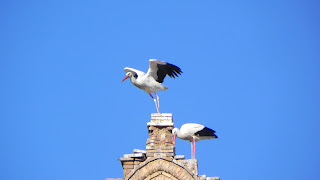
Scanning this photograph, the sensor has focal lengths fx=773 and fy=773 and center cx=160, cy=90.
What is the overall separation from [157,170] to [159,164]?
0.64 ft

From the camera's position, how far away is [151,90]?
29.8 meters

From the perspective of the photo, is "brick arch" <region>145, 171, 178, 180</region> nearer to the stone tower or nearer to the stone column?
the stone tower

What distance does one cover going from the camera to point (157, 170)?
23.9m

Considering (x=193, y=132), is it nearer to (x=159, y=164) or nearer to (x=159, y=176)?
(x=159, y=164)

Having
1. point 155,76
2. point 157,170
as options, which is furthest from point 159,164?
point 155,76

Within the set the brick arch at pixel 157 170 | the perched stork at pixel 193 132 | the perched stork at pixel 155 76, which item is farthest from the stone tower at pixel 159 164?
the perched stork at pixel 155 76

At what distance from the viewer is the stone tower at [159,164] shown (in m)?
23.7

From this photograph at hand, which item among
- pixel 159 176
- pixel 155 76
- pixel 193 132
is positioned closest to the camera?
pixel 159 176

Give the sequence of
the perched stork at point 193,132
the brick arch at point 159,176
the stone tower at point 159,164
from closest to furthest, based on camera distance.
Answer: the stone tower at point 159,164 < the brick arch at point 159,176 < the perched stork at point 193,132

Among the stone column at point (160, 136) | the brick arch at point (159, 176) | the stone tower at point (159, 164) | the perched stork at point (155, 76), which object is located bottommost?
the brick arch at point (159, 176)

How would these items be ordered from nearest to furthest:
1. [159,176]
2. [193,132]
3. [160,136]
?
[159,176]
[160,136]
[193,132]

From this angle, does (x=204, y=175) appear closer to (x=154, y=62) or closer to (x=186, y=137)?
(x=186, y=137)

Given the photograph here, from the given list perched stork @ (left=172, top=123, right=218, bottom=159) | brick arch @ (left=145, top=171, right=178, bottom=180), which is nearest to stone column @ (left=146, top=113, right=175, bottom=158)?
brick arch @ (left=145, top=171, right=178, bottom=180)

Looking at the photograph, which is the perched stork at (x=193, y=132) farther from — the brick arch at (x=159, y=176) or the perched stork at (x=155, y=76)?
the brick arch at (x=159, y=176)
